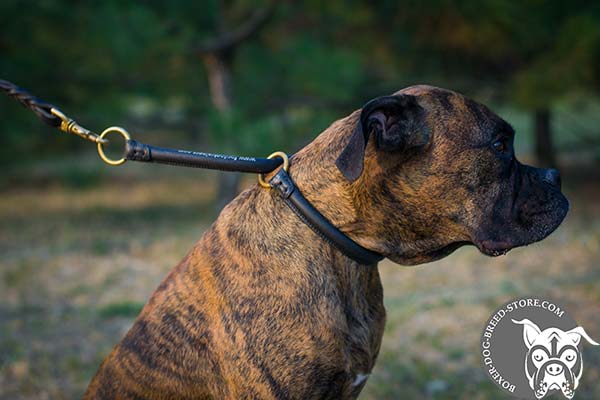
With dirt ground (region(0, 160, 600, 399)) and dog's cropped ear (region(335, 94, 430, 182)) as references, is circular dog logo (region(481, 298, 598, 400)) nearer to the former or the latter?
dirt ground (region(0, 160, 600, 399))

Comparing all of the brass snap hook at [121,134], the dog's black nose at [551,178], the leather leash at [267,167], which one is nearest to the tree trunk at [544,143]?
the dog's black nose at [551,178]

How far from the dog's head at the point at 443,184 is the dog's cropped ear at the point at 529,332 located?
0.73 metres

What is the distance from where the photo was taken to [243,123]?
27.4ft

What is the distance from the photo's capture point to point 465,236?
2.42m

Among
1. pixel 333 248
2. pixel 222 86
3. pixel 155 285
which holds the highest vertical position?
pixel 222 86

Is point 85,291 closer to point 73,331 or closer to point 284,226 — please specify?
point 73,331

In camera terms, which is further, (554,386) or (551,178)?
(554,386)

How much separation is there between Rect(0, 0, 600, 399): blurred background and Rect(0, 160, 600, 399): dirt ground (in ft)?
0.07

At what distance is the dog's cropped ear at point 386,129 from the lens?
214cm

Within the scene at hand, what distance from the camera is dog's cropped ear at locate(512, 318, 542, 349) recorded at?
2.97 m

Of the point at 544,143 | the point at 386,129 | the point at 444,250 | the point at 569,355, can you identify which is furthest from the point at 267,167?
the point at 544,143

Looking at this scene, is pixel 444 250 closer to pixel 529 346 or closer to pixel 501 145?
pixel 501 145

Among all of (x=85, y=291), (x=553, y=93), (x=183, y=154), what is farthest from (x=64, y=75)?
(x=183, y=154)

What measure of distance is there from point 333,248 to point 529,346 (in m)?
1.17
